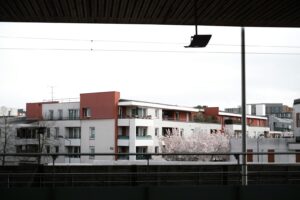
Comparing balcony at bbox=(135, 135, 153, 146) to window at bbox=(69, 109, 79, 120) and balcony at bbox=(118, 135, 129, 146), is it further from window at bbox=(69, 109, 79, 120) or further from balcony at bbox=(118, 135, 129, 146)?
window at bbox=(69, 109, 79, 120)

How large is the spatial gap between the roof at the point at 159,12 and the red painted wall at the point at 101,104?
66593 mm

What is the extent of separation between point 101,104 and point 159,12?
6870cm

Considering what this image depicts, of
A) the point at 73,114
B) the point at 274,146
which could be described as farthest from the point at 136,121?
the point at 274,146

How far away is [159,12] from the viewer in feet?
26.3

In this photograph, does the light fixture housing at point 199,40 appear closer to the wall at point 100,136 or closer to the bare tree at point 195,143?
the wall at point 100,136

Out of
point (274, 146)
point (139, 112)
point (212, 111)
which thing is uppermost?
point (212, 111)

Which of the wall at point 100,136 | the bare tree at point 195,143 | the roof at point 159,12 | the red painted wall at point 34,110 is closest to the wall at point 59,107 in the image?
the red painted wall at point 34,110

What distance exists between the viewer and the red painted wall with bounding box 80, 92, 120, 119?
246 ft

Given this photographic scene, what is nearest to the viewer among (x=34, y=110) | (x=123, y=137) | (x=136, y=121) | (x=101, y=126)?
(x=136, y=121)

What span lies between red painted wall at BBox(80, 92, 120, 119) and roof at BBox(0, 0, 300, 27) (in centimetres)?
6659
